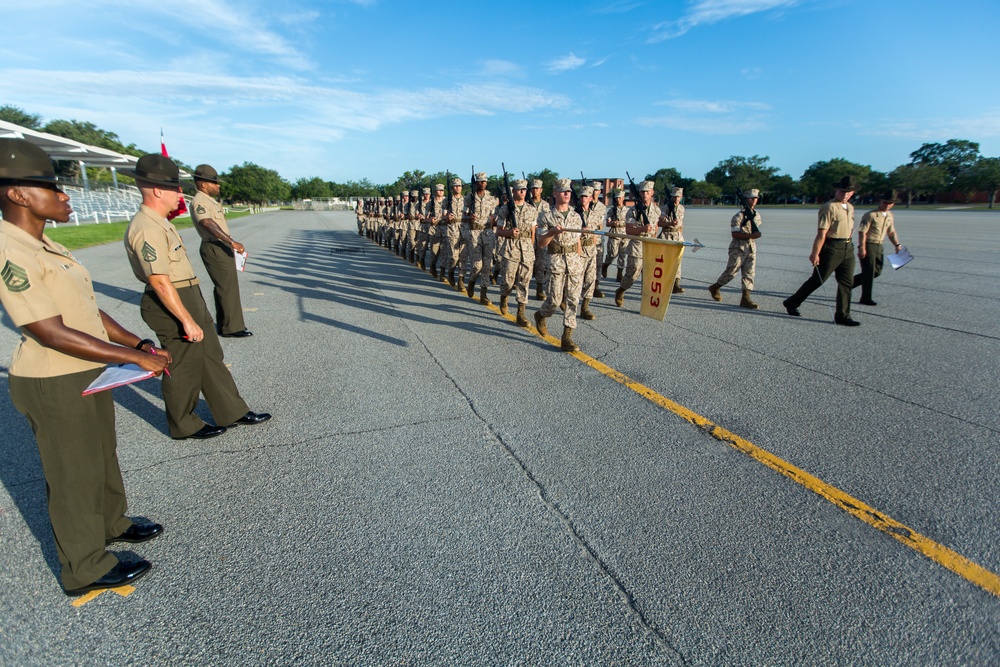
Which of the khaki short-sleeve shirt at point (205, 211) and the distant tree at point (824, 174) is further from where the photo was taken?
the distant tree at point (824, 174)

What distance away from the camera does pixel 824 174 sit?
7744 centimetres

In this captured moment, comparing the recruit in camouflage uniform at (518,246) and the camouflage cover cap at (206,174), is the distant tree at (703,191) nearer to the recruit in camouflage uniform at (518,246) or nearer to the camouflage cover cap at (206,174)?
the recruit in camouflage uniform at (518,246)

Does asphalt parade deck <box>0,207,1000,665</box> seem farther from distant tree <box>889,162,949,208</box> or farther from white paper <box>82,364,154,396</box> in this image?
distant tree <box>889,162,949,208</box>

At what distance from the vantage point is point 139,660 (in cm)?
190

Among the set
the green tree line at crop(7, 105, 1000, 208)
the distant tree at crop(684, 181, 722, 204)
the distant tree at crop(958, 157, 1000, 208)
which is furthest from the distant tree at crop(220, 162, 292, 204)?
the distant tree at crop(958, 157, 1000, 208)

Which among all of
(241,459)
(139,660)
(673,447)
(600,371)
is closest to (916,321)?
(600,371)

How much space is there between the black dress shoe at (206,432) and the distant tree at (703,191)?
9639 cm

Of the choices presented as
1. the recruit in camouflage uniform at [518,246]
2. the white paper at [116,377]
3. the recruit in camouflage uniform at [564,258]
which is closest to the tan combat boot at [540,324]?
the recruit in camouflage uniform at [564,258]

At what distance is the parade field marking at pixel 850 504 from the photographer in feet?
7.66

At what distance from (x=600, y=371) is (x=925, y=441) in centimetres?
253

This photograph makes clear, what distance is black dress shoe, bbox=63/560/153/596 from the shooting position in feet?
7.23

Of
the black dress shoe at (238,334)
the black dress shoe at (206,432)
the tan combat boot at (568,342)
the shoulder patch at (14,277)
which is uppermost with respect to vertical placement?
the shoulder patch at (14,277)

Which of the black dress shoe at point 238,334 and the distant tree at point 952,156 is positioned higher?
the distant tree at point 952,156

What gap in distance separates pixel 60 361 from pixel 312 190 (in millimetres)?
108968
